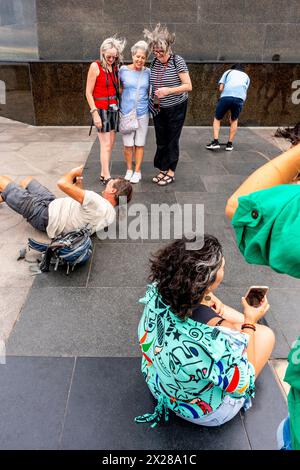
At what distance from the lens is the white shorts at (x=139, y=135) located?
5.38 metres

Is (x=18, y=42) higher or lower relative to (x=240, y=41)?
lower

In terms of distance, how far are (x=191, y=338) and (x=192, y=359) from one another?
0.33 ft

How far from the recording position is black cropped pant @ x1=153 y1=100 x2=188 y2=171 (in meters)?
5.32

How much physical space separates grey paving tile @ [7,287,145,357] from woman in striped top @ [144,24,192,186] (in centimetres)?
288

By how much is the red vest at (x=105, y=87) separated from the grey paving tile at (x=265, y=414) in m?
4.02

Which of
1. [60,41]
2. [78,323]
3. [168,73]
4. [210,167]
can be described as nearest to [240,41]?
[60,41]

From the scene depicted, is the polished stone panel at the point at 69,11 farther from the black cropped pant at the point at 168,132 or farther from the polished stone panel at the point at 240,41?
the black cropped pant at the point at 168,132

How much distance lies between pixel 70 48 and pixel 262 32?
5045 mm

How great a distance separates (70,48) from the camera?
9.74 meters

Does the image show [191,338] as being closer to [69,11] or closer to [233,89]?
[233,89]

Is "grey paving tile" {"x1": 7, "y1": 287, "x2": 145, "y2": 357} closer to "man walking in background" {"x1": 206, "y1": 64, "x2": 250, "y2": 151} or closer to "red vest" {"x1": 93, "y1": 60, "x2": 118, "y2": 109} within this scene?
"red vest" {"x1": 93, "y1": 60, "x2": 118, "y2": 109}

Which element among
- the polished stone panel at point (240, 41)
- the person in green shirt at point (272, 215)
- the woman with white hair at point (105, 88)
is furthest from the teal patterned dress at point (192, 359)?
the polished stone panel at point (240, 41)

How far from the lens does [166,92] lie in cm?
503

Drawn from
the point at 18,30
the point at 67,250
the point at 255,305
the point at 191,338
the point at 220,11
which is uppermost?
the point at 220,11
